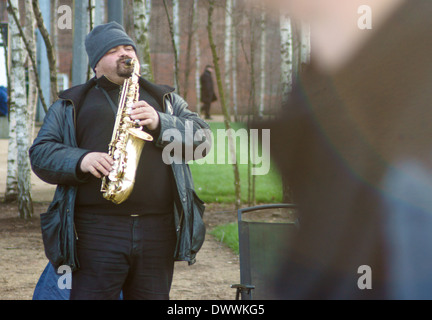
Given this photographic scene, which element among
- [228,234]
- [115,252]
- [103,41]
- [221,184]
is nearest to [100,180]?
[115,252]

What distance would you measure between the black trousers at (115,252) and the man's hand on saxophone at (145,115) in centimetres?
44

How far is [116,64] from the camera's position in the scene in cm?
318

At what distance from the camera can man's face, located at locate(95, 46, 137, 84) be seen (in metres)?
3.16

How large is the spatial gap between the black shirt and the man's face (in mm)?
125

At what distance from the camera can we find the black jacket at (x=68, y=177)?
2975 millimetres

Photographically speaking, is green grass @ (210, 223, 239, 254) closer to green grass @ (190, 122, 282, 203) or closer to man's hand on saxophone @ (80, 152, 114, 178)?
green grass @ (190, 122, 282, 203)

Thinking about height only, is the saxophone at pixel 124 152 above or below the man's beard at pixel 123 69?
below

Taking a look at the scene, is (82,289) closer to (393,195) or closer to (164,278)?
(164,278)

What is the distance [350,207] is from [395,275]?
147 mm

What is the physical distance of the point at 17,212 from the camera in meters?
8.70

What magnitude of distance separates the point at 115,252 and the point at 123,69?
88 centimetres

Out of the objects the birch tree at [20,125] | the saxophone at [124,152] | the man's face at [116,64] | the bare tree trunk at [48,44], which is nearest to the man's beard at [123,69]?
the man's face at [116,64]

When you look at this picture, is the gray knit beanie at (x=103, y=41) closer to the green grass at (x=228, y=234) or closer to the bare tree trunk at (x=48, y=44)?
the green grass at (x=228, y=234)
